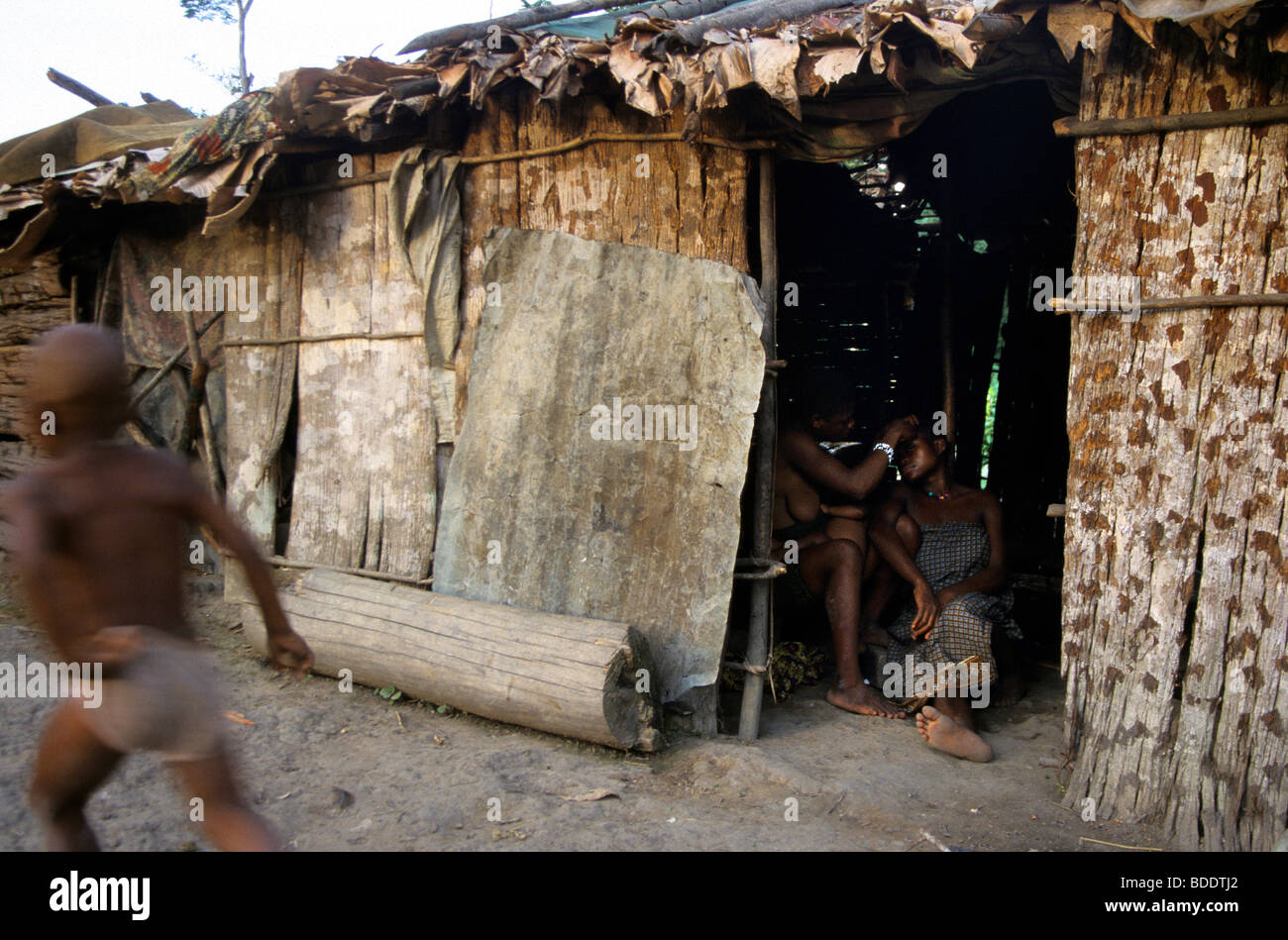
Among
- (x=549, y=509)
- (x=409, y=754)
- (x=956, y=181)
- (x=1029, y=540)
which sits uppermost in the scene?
(x=956, y=181)

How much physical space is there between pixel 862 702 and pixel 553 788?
1.85 metres

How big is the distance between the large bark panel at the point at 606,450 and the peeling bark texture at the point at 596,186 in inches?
5.9

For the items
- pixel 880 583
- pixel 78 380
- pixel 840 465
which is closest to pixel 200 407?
pixel 78 380

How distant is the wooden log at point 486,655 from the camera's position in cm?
356

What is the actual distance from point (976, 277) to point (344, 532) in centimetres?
525

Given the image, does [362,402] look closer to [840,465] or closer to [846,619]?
[840,465]

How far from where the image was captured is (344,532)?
15.8ft

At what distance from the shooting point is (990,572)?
4598mm

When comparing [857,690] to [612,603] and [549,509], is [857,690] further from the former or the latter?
[549,509]

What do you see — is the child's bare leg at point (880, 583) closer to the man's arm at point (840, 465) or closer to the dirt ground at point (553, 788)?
the man's arm at point (840, 465)

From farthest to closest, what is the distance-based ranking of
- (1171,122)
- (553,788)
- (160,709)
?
(553,788), (1171,122), (160,709)

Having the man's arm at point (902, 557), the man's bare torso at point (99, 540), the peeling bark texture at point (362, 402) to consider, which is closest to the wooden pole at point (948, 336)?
the man's arm at point (902, 557)

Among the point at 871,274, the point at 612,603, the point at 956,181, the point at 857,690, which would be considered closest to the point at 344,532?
the point at 612,603

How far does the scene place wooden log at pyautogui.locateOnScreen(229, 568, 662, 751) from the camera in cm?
356
